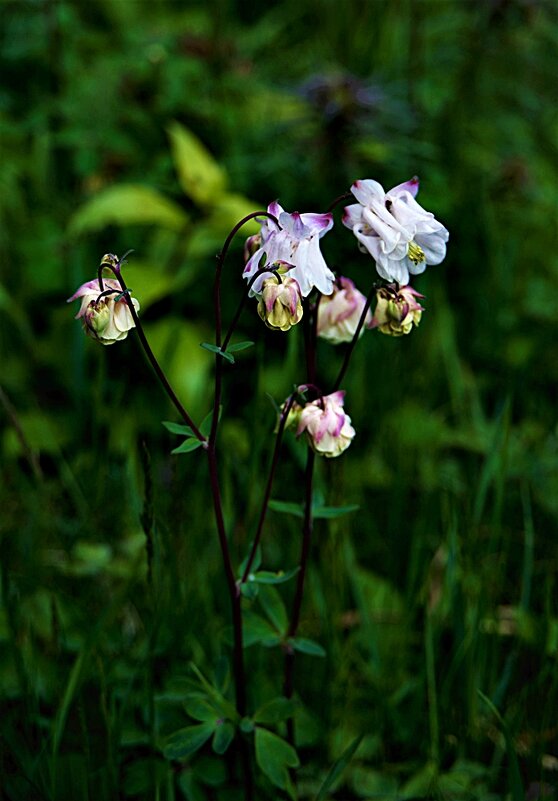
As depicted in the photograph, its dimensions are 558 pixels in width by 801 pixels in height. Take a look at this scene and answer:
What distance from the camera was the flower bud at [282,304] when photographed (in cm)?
103

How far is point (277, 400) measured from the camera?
2191 mm

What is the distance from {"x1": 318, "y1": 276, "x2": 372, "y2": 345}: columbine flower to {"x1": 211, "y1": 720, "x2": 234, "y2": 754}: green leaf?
0.59m

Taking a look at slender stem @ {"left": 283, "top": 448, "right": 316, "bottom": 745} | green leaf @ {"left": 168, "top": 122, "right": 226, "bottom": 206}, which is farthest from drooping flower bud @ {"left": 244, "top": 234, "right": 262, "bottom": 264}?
green leaf @ {"left": 168, "top": 122, "right": 226, "bottom": 206}

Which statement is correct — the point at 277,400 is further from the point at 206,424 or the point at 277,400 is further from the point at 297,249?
the point at 297,249

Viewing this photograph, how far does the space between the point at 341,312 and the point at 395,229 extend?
0.74 ft

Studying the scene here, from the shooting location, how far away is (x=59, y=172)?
3.08 metres

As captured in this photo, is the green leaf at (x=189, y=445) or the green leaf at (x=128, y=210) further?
the green leaf at (x=128, y=210)

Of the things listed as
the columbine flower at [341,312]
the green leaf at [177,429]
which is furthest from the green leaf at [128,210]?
the green leaf at [177,429]

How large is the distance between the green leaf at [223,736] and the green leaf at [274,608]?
0.54 ft

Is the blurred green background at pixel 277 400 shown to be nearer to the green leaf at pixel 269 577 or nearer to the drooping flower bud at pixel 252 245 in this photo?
the green leaf at pixel 269 577

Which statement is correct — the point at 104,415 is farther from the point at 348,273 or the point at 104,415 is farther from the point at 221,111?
the point at 221,111

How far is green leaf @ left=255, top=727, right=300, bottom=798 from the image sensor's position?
49.9 inches

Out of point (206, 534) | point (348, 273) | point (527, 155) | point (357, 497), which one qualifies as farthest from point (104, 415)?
point (527, 155)

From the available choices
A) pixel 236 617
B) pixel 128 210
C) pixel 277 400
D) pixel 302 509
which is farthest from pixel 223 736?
pixel 128 210
